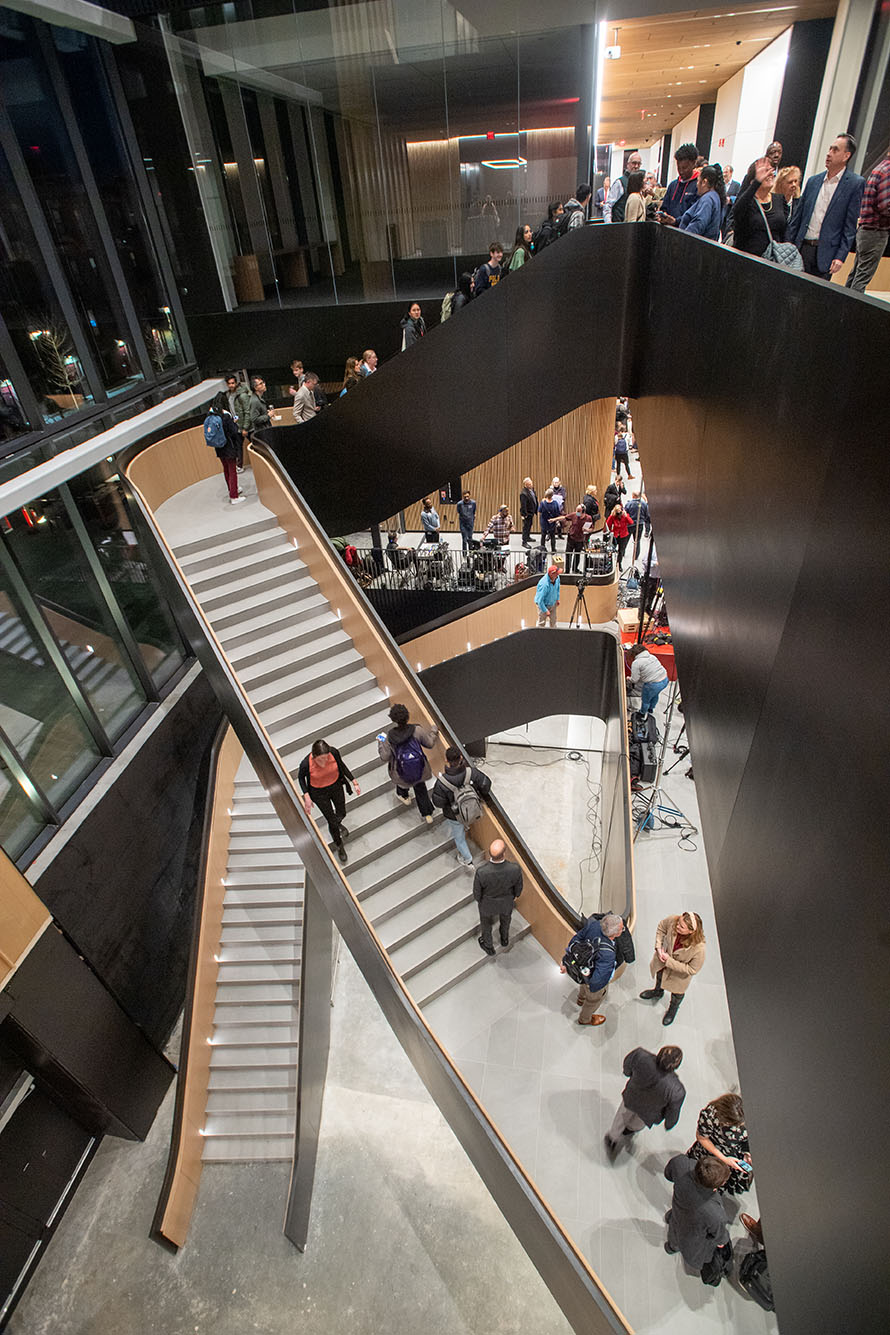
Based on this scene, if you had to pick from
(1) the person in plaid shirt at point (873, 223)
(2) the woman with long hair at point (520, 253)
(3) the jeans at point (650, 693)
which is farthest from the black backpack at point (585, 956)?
(2) the woman with long hair at point (520, 253)

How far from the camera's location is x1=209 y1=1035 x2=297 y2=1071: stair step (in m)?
9.00

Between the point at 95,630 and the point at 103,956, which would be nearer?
the point at 103,956

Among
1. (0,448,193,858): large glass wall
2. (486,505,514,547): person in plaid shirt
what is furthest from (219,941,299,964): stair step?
(486,505,514,547): person in plaid shirt

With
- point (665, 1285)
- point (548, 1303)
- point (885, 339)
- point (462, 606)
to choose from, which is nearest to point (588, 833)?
point (462, 606)

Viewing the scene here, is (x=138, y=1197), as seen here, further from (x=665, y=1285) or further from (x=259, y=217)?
(x=259, y=217)

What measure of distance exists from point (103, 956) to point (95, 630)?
4.72 m

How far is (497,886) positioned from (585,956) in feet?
2.84

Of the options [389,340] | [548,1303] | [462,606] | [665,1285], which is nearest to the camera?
[665,1285]

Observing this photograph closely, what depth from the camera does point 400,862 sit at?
646 centimetres

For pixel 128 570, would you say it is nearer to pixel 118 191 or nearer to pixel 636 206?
pixel 118 191

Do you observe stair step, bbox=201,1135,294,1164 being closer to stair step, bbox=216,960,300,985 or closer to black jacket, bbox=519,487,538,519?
stair step, bbox=216,960,300,985

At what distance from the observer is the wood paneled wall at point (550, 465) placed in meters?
15.5

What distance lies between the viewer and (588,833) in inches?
476

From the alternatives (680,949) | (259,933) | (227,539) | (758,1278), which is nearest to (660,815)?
(680,949)
